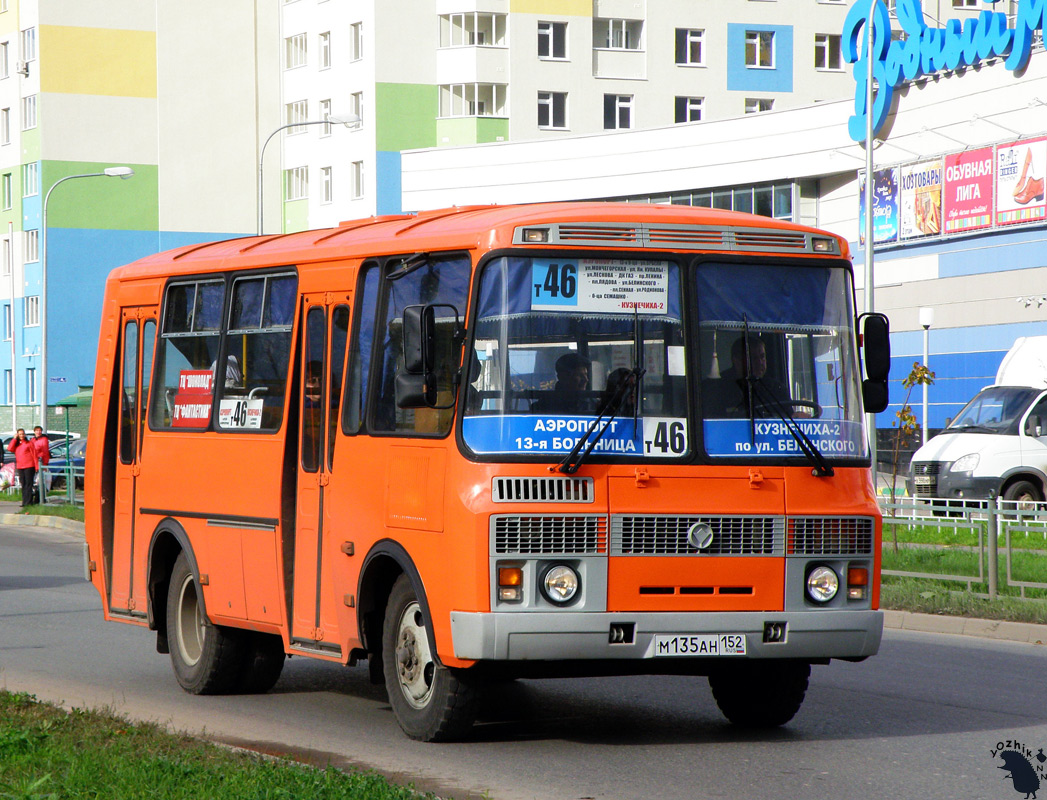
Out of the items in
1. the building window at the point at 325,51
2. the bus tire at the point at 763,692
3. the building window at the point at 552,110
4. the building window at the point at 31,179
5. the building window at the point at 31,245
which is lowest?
the bus tire at the point at 763,692

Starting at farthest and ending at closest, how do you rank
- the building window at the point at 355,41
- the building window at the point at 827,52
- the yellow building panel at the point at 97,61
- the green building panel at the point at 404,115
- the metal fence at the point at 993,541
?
1. the yellow building panel at the point at 97,61
2. the building window at the point at 827,52
3. the building window at the point at 355,41
4. the green building panel at the point at 404,115
5. the metal fence at the point at 993,541

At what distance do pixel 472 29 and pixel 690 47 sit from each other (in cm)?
909

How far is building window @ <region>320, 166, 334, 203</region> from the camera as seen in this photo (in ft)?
215

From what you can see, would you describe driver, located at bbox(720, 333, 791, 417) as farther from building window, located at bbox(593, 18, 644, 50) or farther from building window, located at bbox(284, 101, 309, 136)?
building window, located at bbox(284, 101, 309, 136)

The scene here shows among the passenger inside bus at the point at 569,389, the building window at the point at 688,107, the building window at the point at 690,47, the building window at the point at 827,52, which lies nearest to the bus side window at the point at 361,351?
the passenger inside bus at the point at 569,389

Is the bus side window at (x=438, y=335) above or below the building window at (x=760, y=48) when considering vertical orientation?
below

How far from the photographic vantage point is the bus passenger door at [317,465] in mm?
9492

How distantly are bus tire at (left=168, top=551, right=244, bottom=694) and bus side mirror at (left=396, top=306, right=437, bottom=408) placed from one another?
3029 millimetres

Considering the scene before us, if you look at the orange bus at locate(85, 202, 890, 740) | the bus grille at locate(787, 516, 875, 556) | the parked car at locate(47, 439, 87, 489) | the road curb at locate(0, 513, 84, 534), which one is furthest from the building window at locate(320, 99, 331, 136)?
the bus grille at locate(787, 516, 875, 556)

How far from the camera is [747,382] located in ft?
28.1

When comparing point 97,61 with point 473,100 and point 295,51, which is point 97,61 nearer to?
point 295,51

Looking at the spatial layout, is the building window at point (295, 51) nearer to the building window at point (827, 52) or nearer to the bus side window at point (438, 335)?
the building window at point (827, 52)

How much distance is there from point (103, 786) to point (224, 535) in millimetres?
3866

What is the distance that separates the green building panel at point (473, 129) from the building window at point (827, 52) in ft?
44.5
